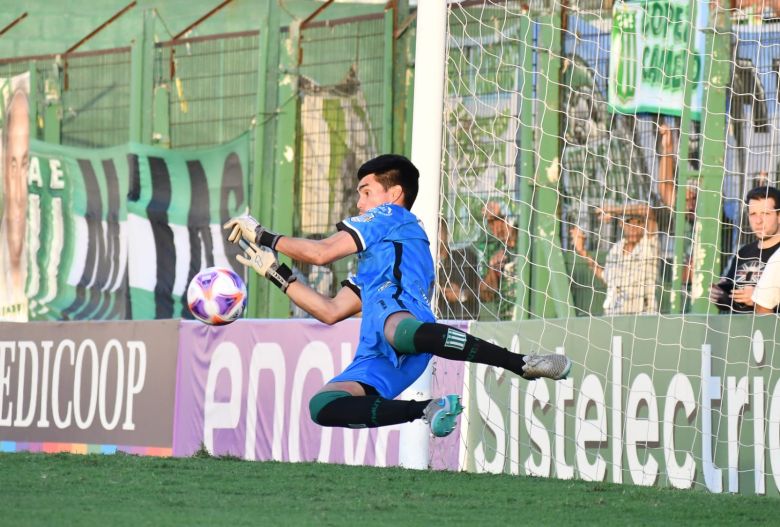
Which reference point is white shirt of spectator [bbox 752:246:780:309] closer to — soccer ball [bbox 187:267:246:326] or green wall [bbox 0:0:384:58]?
soccer ball [bbox 187:267:246:326]

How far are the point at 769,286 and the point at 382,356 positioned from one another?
9.55 feet

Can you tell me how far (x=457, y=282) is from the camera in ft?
32.6

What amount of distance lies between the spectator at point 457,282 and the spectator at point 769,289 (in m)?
2.16

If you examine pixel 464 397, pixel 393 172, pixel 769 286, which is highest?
pixel 393 172

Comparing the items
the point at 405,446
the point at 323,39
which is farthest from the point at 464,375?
the point at 323,39

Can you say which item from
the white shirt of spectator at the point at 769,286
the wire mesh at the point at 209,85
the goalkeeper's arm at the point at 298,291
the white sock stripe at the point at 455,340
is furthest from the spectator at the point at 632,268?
the wire mesh at the point at 209,85

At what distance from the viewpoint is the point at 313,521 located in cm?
555

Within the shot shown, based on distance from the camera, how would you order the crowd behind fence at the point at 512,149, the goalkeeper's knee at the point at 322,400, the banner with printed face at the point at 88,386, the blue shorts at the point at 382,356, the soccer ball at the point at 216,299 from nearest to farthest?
the goalkeeper's knee at the point at 322,400 → the blue shorts at the point at 382,356 → the soccer ball at the point at 216,299 → the crowd behind fence at the point at 512,149 → the banner with printed face at the point at 88,386

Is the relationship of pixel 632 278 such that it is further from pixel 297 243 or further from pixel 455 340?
pixel 297 243

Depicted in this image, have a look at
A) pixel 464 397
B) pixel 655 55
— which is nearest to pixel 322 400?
→ pixel 464 397

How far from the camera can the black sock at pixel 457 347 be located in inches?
239

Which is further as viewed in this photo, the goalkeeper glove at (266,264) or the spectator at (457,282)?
the spectator at (457,282)

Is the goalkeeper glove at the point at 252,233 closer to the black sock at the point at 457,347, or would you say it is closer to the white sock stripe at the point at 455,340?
the black sock at the point at 457,347

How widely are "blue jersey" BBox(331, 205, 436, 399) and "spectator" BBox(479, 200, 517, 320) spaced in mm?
3648
